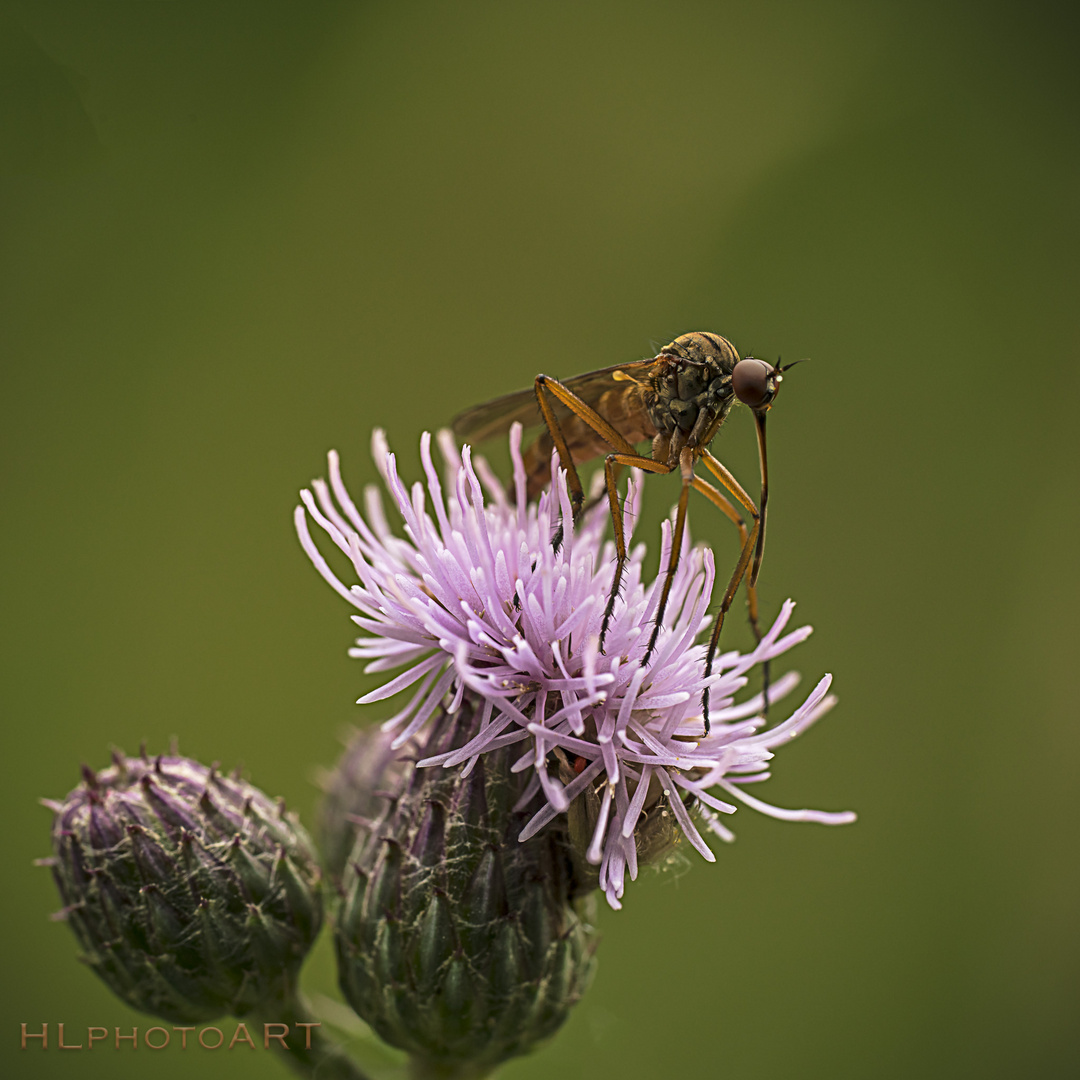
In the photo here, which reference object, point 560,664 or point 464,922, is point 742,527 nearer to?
point 560,664

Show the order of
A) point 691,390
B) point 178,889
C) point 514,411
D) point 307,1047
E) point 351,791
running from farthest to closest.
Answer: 1. point 351,791
2. point 514,411
3. point 307,1047
4. point 691,390
5. point 178,889

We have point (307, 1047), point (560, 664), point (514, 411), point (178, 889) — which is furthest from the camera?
point (514, 411)

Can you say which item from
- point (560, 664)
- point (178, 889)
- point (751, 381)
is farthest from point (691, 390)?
point (178, 889)

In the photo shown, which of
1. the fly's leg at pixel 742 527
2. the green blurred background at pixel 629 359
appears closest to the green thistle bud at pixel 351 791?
the fly's leg at pixel 742 527

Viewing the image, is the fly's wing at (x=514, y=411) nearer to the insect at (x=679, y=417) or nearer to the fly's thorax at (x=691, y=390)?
the insect at (x=679, y=417)

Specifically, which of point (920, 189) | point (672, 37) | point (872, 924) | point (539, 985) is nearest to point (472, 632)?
point (539, 985)

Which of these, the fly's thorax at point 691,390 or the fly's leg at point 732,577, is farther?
the fly's thorax at point 691,390

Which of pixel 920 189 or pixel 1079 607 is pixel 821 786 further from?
pixel 920 189
